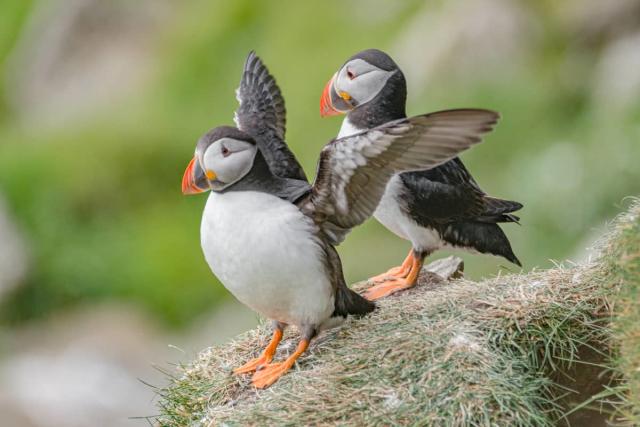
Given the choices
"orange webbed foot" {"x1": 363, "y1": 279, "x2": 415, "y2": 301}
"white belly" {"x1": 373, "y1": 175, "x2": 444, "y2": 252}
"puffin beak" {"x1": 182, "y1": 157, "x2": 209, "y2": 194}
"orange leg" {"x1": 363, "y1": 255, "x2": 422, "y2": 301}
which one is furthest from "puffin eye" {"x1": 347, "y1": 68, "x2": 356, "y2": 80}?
"puffin beak" {"x1": 182, "y1": 157, "x2": 209, "y2": 194}

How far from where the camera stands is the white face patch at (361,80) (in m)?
5.62

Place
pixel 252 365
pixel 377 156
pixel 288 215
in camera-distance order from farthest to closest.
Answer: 1. pixel 252 365
2. pixel 288 215
3. pixel 377 156

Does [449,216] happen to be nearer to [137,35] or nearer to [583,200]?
[583,200]

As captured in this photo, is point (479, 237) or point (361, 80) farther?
point (479, 237)

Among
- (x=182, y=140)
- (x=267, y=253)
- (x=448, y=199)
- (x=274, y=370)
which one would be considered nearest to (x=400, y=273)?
(x=448, y=199)

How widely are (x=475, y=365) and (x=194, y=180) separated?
1.48 m

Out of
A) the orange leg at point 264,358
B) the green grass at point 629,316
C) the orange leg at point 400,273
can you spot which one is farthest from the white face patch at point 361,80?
the green grass at point 629,316

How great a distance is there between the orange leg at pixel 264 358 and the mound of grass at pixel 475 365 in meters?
0.05

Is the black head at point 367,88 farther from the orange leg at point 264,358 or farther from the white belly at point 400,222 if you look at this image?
the orange leg at point 264,358

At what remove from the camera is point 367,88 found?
18.5 ft

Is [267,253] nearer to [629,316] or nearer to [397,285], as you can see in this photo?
[397,285]

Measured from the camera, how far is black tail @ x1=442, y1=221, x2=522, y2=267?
19.1 feet

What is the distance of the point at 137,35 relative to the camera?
61.8 ft

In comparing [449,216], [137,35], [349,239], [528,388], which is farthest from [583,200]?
[137,35]
